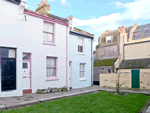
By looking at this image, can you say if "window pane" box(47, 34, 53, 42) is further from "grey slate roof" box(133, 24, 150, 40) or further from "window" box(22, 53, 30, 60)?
"grey slate roof" box(133, 24, 150, 40)

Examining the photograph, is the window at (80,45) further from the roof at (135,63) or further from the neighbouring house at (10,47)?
the neighbouring house at (10,47)

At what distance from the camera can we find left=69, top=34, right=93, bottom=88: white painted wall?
1361 cm

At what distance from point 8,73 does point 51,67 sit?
3737mm

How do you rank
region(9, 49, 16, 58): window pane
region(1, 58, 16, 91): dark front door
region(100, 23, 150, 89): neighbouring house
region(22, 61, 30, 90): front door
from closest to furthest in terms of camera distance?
1. region(1, 58, 16, 91): dark front door
2. region(9, 49, 16, 58): window pane
3. region(22, 61, 30, 90): front door
4. region(100, 23, 150, 89): neighbouring house

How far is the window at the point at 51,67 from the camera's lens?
1112cm

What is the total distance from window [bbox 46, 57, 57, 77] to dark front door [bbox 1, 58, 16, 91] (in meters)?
3.03

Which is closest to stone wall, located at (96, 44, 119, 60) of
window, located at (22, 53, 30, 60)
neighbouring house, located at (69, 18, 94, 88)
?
neighbouring house, located at (69, 18, 94, 88)

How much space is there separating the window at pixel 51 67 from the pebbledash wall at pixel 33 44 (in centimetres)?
32

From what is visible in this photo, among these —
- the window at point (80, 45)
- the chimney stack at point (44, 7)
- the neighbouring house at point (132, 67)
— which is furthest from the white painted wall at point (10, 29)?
the neighbouring house at point (132, 67)

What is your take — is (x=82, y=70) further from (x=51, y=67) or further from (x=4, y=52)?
(x=4, y=52)

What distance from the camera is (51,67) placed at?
11.4 m

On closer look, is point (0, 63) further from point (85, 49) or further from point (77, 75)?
point (85, 49)

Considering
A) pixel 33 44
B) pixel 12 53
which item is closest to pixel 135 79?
pixel 33 44

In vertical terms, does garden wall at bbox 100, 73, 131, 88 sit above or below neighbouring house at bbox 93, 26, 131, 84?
below
